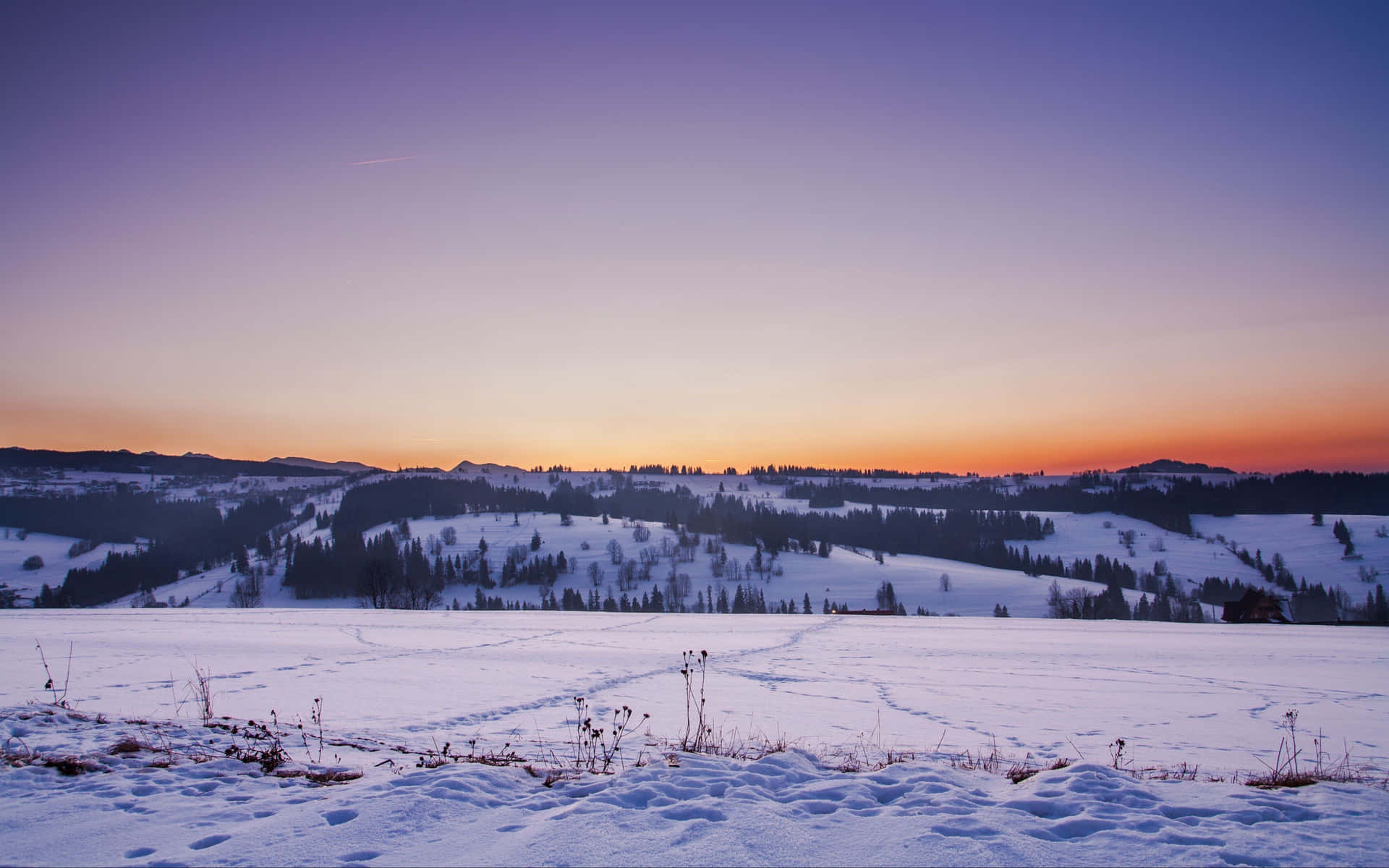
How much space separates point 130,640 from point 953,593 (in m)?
128

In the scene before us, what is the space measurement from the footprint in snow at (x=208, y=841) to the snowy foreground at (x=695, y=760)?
0.01 metres

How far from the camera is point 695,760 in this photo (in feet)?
23.8

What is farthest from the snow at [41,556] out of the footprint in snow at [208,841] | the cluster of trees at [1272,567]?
the cluster of trees at [1272,567]

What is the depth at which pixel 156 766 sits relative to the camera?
Result: 6.97 metres

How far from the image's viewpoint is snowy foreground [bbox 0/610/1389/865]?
5.03 metres

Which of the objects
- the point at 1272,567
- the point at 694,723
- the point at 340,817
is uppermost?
the point at 340,817

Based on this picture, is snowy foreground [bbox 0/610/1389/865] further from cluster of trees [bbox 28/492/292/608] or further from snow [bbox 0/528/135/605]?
snow [bbox 0/528/135/605]

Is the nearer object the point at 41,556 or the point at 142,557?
the point at 142,557

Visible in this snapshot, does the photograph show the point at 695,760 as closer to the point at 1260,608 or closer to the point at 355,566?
the point at 1260,608

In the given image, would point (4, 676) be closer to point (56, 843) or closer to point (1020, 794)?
point (56, 843)

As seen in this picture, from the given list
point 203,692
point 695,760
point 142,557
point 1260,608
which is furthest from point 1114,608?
point 142,557

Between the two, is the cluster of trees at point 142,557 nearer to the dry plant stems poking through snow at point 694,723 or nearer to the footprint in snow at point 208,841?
the dry plant stems poking through snow at point 694,723

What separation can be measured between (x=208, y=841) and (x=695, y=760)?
4361mm

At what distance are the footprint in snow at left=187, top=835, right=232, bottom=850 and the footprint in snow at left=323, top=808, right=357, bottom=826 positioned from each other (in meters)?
Answer: 0.67
